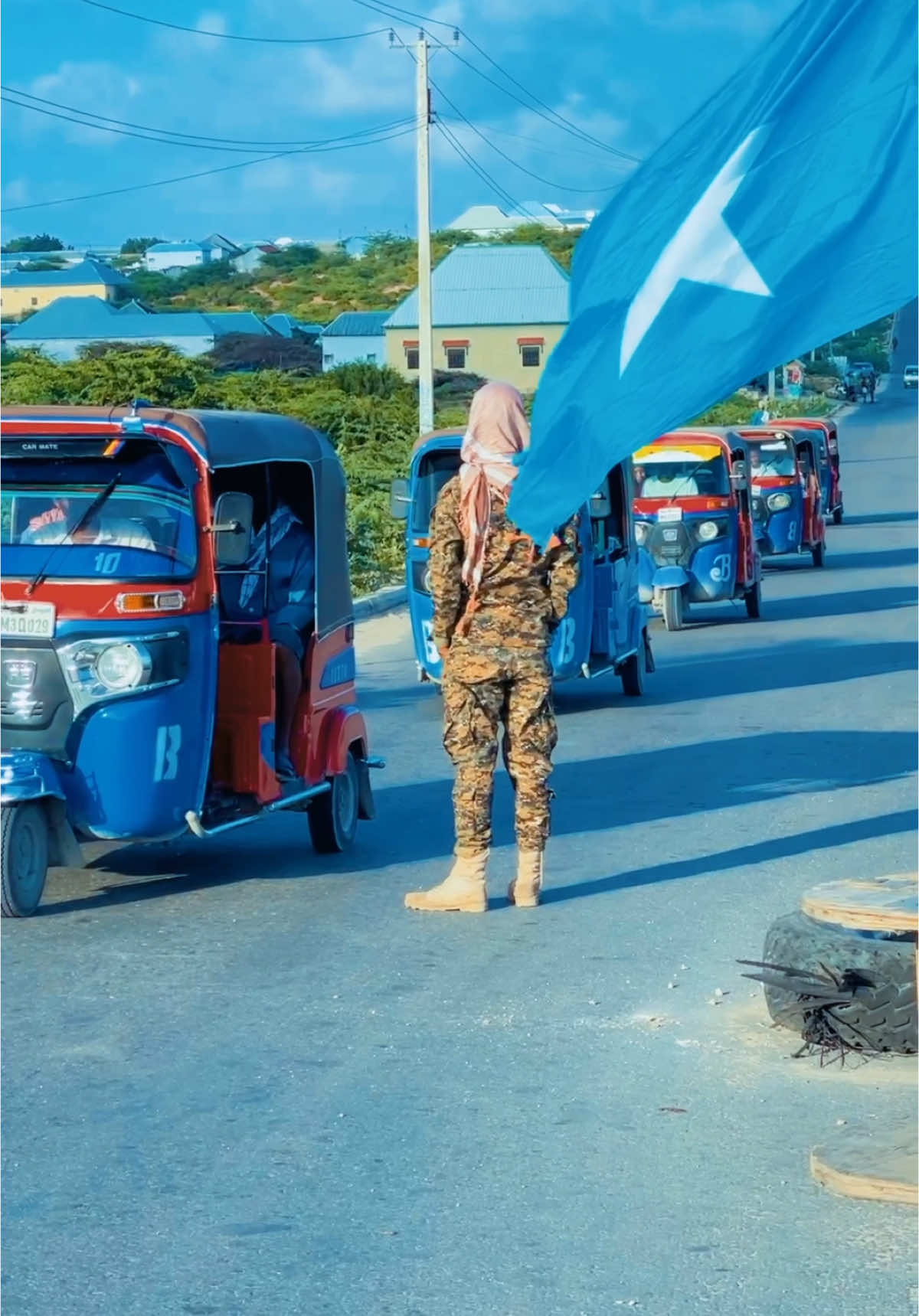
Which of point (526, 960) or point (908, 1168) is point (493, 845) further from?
point (908, 1168)

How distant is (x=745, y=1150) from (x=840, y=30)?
9.42 feet

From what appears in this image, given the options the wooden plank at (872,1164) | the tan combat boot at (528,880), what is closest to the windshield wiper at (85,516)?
the tan combat boot at (528,880)

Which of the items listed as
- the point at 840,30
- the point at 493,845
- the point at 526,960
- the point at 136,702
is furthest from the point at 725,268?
the point at 493,845

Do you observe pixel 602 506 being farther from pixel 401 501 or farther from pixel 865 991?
pixel 865 991

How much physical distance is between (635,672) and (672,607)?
565 centimetres

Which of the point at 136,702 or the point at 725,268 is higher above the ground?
the point at 725,268

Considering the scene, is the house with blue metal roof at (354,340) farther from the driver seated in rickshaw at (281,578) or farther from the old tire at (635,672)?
the driver seated in rickshaw at (281,578)

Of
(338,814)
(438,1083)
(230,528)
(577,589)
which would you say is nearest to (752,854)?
(338,814)

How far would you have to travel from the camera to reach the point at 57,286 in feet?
452

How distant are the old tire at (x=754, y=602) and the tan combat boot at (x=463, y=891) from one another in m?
13.9

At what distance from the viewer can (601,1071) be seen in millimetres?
6379

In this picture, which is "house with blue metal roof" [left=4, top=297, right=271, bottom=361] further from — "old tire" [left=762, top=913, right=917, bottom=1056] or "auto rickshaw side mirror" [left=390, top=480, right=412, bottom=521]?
"old tire" [left=762, top=913, right=917, bottom=1056]

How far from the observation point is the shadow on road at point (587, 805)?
9.50 metres

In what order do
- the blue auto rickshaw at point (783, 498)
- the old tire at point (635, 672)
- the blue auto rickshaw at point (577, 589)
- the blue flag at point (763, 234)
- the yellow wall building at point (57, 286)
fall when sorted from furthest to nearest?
the yellow wall building at point (57, 286) → the blue auto rickshaw at point (783, 498) → the old tire at point (635, 672) → the blue auto rickshaw at point (577, 589) → the blue flag at point (763, 234)
